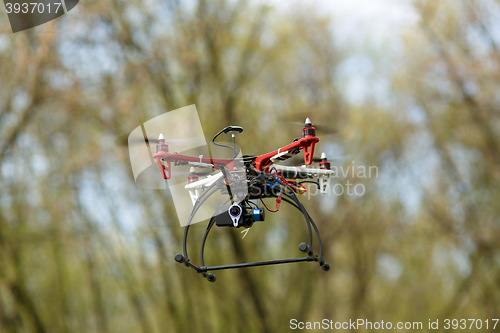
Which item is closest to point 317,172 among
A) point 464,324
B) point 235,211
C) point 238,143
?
point 235,211

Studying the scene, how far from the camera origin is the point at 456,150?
37.1 ft

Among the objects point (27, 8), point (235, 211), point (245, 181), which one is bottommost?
point (235, 211)

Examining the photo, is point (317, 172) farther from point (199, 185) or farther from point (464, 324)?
point (464, 324)

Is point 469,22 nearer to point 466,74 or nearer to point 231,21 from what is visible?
point 466,74

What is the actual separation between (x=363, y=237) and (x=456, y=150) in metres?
3.66

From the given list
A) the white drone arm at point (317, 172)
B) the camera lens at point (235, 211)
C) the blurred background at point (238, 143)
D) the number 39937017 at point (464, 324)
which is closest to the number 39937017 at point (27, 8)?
the blurred background at point (238, 143)

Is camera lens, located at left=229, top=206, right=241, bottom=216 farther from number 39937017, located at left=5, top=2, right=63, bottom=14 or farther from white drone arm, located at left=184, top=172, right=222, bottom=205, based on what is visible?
number 39937017, located at left=5, top=2, right=63, bottom=14

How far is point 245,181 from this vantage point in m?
2.81

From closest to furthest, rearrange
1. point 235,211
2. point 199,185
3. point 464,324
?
1. point 235,211
2. point 199,185
3. point 464,324

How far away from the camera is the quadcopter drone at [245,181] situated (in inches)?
106

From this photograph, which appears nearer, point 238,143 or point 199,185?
point 199,185

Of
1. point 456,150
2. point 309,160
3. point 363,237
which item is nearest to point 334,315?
point 363,237

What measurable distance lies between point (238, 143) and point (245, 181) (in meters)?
6.90

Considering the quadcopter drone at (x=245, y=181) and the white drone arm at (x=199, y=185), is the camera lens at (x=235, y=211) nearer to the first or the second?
the quadcopter drone at (x=245, y=181)
